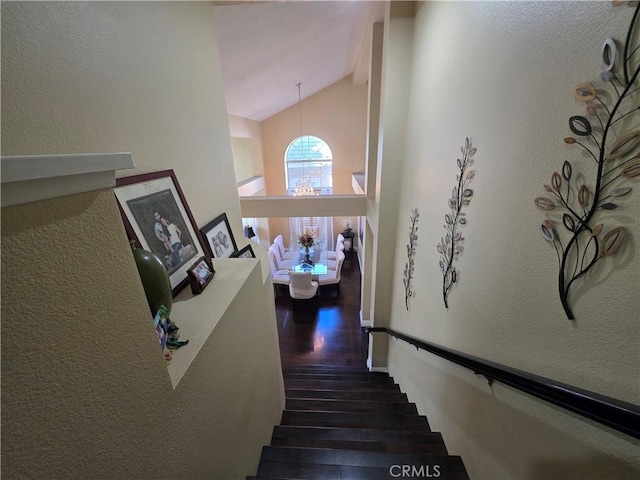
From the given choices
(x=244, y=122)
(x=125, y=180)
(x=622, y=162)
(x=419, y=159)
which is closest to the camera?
(x=622, y=162)

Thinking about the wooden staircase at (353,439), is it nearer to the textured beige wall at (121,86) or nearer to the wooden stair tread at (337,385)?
the wooden stair tread at (337,385)

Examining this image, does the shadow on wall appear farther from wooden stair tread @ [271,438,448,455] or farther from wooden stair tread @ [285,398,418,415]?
wooden stair tread @ [285,398,418,415]

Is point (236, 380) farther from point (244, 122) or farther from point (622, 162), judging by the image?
point (244, 122)

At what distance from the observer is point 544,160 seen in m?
0.96

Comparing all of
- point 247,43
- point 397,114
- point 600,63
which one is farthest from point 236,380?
point 247,43

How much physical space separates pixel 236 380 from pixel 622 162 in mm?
1558

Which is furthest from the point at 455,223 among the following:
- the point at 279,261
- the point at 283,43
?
the point at 279,261

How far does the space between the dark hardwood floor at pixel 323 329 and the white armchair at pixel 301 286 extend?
276 mm

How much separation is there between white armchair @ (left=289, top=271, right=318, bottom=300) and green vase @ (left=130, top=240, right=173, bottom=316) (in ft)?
15.4

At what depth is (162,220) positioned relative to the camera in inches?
55.5

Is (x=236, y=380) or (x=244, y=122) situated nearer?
(x=236, y=380)

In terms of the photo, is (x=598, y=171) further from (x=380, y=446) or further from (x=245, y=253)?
(x=245, y=253)

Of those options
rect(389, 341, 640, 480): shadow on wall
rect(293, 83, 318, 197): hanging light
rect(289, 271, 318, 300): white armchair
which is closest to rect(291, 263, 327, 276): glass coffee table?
rect(289, 271, 318, 300): white armchair

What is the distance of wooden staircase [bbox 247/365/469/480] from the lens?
1573 mm
